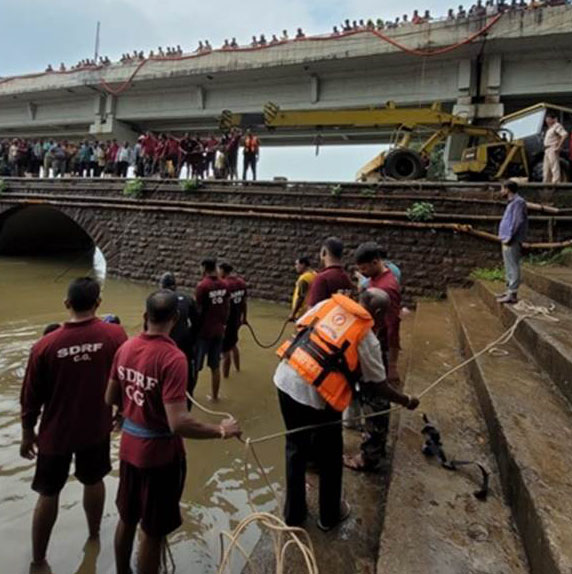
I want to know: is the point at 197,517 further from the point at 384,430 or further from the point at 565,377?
the point at 565,377

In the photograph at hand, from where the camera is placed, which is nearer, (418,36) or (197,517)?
(197,517)

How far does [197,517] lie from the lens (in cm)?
336

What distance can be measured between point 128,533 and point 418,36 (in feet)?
49.8

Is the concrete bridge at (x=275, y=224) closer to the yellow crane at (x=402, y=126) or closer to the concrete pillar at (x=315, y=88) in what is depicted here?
the yellow crane at (x=402, y=126)

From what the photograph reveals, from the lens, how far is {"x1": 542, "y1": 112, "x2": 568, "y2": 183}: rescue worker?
8792mm

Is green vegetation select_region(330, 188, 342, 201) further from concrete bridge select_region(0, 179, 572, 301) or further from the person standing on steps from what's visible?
the person standing on steps

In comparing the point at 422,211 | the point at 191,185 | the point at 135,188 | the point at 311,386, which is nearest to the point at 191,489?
the point at 311,386

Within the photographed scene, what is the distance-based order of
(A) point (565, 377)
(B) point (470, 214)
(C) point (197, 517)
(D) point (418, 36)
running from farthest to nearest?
1. (D) point (418, 36)
2. (B) point (470, 214)
3. (C) point (197, 517)
4. (A) point (565, 377)

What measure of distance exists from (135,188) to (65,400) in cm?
1125

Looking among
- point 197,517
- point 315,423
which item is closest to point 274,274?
point 197,517

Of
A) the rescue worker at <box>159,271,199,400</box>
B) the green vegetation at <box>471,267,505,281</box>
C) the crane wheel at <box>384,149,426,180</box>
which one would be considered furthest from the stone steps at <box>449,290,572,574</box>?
the crane wheel at <box>384,149,426,180</box>

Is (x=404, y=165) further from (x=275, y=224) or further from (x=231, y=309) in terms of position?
(x=231, y=309)

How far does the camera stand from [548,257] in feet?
27.8

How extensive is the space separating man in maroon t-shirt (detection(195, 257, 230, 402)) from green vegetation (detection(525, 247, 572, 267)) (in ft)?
19.1
